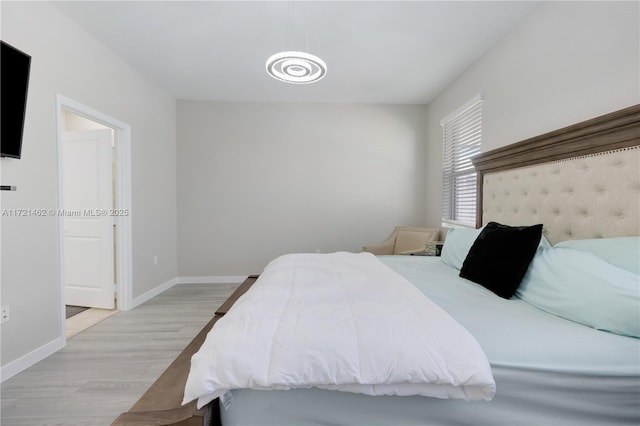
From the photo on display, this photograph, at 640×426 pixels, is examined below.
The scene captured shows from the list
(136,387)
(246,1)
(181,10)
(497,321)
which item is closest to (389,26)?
(246,1)

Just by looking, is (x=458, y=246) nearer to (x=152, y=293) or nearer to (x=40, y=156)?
(x=40, y=156)

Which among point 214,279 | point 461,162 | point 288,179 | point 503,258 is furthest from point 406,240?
point 214,279

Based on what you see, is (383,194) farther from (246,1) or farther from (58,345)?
(58,345)

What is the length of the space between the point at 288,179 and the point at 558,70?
3129 millimetres

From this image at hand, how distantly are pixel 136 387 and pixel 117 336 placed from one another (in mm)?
943

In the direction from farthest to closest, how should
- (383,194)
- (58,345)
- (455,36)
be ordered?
(383,194)
(455,36)
(58,345)

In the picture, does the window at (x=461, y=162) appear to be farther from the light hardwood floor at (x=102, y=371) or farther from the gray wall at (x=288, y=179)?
the light hardwood floor at (x=102, y=371)

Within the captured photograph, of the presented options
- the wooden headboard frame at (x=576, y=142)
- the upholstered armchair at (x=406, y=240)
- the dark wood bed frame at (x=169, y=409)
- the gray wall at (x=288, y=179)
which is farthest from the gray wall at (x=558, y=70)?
the dark wood bed frame at (x=169, y=409)

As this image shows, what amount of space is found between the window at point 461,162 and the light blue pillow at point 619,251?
1.60 m

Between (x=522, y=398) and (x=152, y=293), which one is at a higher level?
(x=522, y=398)

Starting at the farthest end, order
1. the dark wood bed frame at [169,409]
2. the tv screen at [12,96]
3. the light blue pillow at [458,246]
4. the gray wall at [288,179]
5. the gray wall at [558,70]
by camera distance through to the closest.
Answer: the gray wall at [288,179]
the light blue pillow at [458,246]
the tv screen at [12,96]
the gray wall at [558,70]
the dark wood bed frame at [169,409]

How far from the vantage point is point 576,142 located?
1683 millimetres

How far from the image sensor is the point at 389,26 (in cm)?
237

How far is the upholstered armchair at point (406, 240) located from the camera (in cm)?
368
